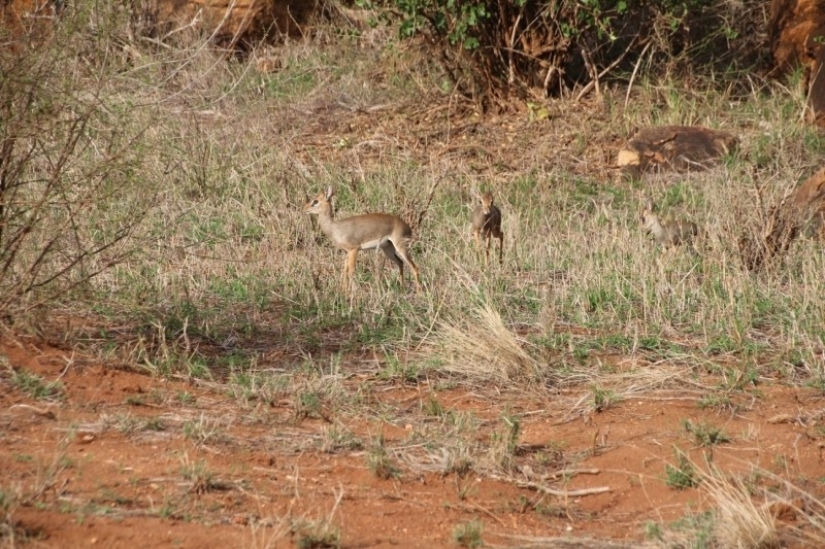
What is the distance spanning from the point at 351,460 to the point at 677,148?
25.1 ft

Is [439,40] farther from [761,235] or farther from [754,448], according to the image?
[754,448]

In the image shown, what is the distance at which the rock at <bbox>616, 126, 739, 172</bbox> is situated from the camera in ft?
40.8

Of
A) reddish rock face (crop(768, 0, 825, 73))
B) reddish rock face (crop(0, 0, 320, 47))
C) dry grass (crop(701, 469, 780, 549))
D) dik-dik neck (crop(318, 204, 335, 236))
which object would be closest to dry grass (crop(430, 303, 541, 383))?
dry grass (crop(701, 469, 780, 549))

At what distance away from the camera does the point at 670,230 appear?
9.91m

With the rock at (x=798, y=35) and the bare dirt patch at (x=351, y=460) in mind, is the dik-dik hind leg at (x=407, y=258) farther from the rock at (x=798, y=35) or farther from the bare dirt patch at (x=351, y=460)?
the rock at (x=798, y=35)

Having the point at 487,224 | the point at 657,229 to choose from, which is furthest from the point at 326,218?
the point at 657,229

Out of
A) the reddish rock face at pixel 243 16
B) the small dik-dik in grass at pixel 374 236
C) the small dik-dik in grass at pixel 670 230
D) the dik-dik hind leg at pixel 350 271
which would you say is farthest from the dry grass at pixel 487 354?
the reddish rock face at pixel 243 16

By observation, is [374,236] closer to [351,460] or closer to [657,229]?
[657,229]

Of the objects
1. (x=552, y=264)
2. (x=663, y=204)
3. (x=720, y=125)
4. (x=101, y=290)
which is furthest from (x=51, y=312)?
(x=720, y=125)

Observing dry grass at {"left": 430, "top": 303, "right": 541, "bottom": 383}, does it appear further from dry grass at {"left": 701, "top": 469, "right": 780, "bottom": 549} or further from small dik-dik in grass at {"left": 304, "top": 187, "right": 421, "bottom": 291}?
dry grass at {"left": 701, "top": 469, "right": 780, "bottom": 549}

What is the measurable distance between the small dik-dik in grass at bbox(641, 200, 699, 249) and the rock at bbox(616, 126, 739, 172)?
2231 millimetres

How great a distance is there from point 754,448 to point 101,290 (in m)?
4.26

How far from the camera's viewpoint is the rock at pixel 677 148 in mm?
12430

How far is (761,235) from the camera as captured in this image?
9180 mm
